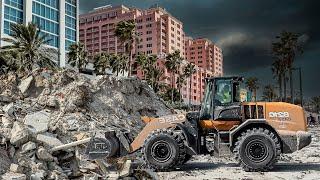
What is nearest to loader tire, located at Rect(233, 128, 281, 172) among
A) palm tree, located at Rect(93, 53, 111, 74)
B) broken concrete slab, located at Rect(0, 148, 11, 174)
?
broken concrete slab, located at Rect(0, 148, 11, 174)

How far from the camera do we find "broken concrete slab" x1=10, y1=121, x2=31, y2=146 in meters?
12.9

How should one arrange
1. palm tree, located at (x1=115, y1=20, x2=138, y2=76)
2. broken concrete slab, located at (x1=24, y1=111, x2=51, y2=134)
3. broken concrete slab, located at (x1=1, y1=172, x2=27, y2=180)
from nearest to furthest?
broken concrete slab, located at (x1=1, y1=172, x2=27, y2=180) < broken concrete slab, located at (x1=24, y1=111, x2=51, y2=134) < palm tree, located at (x1=115, y1=20, x2=138, y2=76)

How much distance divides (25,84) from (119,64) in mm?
68162

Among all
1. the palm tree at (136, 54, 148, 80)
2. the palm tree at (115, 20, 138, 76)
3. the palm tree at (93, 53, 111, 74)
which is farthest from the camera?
the palm tree at (136, 54, 148, 80)

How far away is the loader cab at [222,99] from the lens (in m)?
15.2

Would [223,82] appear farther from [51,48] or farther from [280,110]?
[51,48]

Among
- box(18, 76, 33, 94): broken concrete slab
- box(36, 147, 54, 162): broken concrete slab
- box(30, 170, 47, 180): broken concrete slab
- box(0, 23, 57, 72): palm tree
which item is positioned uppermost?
box(0, 23, 57, 72): palm tree

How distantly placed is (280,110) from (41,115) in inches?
504

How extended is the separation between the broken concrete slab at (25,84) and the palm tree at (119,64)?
66178 millimetres

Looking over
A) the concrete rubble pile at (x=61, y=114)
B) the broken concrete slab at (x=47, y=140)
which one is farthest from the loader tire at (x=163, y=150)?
the broken concrete slab at (x=47, y=140)

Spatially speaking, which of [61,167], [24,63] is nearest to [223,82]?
[61,167]

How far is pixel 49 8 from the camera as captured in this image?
3374 inches

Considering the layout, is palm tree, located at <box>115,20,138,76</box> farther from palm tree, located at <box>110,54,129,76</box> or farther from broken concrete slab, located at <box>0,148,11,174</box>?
broken concrete slab, located at <box>0,148,11,174</box>

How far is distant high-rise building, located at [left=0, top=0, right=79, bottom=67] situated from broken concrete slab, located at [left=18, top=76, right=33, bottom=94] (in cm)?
4751
